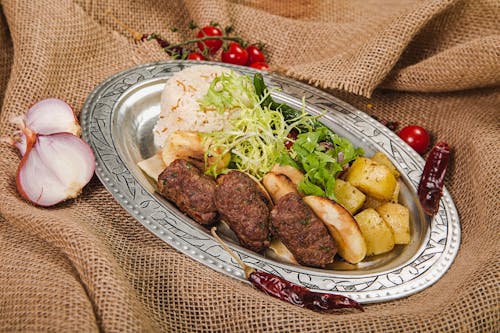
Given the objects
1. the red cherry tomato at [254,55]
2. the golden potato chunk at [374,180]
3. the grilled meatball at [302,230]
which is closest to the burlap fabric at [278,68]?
the red cherry tomato at [254,55]

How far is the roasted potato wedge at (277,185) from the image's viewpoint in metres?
3.66

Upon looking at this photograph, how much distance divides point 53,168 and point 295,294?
73.6 inches

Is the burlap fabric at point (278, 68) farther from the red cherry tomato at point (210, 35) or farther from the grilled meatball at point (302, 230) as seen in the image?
the grilled meatball at point (302, 230)

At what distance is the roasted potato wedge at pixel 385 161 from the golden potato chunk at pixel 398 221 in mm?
421

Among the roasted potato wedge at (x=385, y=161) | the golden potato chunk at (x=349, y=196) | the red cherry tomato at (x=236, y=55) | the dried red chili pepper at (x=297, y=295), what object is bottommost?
the dried red chili pepper at (x=297, y=295)

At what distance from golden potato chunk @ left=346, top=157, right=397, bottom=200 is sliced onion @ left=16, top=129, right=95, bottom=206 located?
1.92 m

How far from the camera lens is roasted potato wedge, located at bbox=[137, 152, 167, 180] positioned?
4016 millimetres

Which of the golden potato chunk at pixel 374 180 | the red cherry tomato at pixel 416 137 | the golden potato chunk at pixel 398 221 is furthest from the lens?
the red cherry tomato at pixel 416 137

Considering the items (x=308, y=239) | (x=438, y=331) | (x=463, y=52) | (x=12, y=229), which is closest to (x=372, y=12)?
(x=463, y=52)

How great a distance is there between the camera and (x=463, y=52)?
4430mm

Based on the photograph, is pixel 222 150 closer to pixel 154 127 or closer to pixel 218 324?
pixel 154 127

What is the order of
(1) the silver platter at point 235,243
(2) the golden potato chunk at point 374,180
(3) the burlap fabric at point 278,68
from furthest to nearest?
(2) the golden potato chunk at point 374,180 < (1) the silver platter at point 235,243 < (3) the burlap fabric at point 278,68

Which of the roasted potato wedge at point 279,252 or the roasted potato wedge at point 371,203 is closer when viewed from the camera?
the roasted potato wedge at point 279,252

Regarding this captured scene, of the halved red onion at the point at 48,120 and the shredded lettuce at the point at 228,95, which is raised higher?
the shredded lettuce at the point at 228,95
